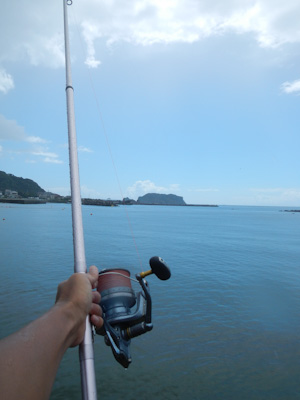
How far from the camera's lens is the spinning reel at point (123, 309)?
231 cm

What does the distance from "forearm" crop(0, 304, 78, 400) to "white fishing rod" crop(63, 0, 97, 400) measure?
42 centimetres

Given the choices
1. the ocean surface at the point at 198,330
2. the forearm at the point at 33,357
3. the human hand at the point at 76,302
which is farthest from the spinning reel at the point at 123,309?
the ocean surface at the point at 198,330

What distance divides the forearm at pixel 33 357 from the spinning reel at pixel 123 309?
1203mm

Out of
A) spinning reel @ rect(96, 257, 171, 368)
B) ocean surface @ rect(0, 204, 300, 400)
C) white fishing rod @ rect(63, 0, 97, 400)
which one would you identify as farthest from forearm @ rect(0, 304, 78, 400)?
ocean surface @ rect(0, 204, 300, 400)

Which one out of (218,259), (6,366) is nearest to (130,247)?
(218,259)

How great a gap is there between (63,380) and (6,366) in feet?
21.4

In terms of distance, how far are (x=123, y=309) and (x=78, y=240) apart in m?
0.99

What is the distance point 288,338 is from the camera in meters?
8.68

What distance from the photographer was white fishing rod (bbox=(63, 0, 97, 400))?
151 cm

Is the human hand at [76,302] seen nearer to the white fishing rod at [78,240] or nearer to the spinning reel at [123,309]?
the white fishing rod at [78,240]

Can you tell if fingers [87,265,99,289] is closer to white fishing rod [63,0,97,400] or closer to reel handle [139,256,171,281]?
white fishing rod [63,0,97,400]

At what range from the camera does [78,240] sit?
2.02 m

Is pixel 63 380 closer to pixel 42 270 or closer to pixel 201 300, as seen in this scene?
pixel 201 300

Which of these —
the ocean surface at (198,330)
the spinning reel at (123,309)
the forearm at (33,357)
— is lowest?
the ocean surface at (198,330)
